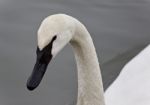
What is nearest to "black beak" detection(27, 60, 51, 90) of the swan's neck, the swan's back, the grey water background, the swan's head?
the swan's head

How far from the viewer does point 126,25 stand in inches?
183

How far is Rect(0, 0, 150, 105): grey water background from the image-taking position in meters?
3.87

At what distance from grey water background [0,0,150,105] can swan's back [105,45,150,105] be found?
43cm

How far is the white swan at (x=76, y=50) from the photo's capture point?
6.40ft

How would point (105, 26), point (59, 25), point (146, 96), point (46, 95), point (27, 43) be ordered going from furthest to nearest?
point (105, 26), point (27, 43), point (46, 95), point (146, 96), point (59, 25)

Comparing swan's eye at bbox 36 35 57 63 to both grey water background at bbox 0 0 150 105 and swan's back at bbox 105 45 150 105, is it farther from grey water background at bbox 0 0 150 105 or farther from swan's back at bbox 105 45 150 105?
grey water background at bbox 0 0 150 105

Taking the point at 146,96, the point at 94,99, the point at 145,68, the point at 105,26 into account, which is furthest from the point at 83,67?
the point at 105,26

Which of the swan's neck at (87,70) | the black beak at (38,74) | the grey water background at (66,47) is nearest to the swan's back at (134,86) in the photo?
the grey water background at (66,47)

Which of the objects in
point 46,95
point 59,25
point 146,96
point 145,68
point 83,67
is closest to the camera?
point 59,25

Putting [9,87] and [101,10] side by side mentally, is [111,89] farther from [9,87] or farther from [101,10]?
[101,10]

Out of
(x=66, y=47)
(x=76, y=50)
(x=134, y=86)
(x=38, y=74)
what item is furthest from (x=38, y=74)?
(x=66, y=47)

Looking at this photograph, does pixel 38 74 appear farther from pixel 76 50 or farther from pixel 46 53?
pixel 76 50

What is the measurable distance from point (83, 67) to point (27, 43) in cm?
199

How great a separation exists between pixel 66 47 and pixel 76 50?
1955 mm
